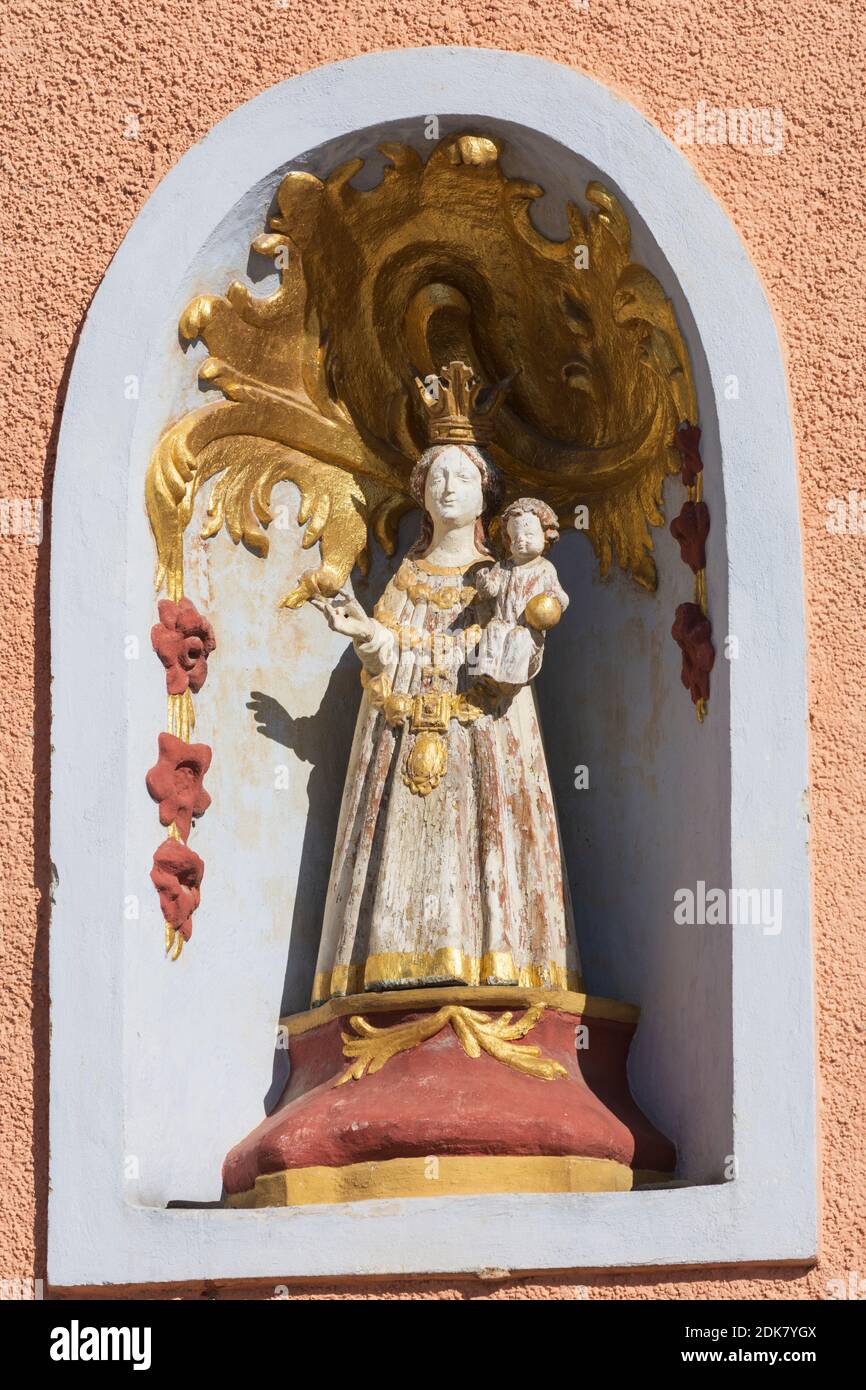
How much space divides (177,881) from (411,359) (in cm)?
133

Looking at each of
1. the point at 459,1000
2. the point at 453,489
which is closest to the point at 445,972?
the point at 459,1000

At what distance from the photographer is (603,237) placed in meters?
6.55

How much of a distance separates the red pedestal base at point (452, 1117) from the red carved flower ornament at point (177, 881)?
319 mm

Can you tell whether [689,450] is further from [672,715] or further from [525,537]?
[672,715]

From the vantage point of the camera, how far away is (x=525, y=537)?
258 inches

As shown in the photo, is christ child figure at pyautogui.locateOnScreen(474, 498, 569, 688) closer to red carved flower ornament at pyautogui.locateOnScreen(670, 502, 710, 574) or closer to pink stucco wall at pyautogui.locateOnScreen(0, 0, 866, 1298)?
red carved flower ornament at pyautogui.locateOnScreen(670, 502, 710, 574)

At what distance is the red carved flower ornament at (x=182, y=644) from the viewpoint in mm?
6453

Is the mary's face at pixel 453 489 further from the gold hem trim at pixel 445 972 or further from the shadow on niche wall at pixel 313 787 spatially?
the gold hem trim at pixel 445 972

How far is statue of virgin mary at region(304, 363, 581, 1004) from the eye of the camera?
20.7 ft

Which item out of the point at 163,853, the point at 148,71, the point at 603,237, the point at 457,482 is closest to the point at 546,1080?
the point at 163,853

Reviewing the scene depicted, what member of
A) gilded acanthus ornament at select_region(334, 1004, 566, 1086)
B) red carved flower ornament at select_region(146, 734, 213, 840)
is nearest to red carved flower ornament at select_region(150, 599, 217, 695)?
red carved flower ornament at select_region(146, 734, 213, 840)

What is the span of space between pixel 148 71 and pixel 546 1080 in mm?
2186

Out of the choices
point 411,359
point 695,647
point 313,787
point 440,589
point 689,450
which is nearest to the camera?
point 695,647

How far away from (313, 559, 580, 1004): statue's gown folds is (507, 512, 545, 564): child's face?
116mm
